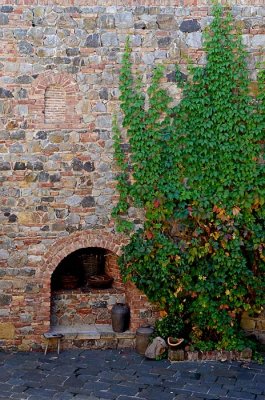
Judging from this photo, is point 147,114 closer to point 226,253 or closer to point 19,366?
point 226,253

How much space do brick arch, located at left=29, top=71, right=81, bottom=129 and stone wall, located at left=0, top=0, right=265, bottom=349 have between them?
0.01 metres

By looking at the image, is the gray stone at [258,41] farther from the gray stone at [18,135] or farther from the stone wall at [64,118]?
the gray stone at [18,135]

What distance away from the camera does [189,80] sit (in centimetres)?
782

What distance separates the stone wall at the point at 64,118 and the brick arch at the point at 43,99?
0.01 meters

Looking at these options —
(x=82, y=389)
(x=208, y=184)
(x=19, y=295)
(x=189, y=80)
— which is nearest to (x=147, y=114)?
(x=189, y=80)

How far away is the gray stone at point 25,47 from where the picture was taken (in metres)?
7.61

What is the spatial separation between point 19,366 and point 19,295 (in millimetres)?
1017

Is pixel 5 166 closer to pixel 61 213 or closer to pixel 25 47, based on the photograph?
pixel 61 213

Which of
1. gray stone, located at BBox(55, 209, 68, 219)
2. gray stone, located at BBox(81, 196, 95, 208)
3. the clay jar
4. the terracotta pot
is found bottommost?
the clay jar

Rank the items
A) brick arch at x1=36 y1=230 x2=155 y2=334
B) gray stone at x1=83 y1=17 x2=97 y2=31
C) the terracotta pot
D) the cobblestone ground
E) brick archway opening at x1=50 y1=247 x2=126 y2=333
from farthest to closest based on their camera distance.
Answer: brick archway opening at x1=50 y1=247 x2=126 y2=333
the terracotta pot
brick arch at x1=36 y1=230 x2=155 y2=334
gray stone at x1=83 y1=17 x2=97 y2=31
the cobblestone ground

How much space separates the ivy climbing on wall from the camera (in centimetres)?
758

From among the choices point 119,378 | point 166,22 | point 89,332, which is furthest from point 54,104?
point 119,378

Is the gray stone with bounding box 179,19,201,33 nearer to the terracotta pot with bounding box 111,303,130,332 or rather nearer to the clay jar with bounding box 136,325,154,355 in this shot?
the terracotta pot with bounding box 111,303,130,332

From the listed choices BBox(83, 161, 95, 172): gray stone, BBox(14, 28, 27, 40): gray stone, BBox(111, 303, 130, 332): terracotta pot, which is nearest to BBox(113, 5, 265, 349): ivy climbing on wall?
BBox(83, 161, 95, 172): gray stone
